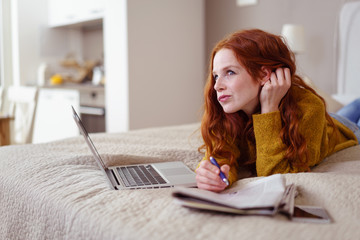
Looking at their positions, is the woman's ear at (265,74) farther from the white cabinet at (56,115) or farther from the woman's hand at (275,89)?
the white cabinet at (56,115)

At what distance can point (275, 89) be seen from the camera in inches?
41.3

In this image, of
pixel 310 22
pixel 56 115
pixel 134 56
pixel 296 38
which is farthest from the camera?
pixel 56 115

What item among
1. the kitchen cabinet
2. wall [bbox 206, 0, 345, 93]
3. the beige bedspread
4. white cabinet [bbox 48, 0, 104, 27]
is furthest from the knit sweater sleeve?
white cabinet [bbox 48, 0, 104, 27]

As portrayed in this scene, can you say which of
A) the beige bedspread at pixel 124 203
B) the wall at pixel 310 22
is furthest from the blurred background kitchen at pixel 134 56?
the beige bedspread at pixel 124 203

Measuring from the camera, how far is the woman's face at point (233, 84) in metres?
1.06

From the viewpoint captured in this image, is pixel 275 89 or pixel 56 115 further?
pixel 56 115

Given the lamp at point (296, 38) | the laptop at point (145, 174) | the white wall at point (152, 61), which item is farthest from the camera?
the white wall at point (152, 61)

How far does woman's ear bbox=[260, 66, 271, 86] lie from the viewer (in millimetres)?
1074

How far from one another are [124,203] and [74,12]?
3608 millimetres

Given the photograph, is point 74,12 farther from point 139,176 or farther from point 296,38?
point 139,176

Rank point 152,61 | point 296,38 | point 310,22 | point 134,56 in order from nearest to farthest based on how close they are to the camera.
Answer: point 296,38, point 310,22, point 134,56, point 152,61

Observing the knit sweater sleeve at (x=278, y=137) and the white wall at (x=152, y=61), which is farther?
the white wall at (x=152, y=61)

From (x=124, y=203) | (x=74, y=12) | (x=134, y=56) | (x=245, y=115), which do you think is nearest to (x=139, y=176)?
(x=124, y=203)

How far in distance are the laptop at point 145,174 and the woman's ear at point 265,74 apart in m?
0.35
